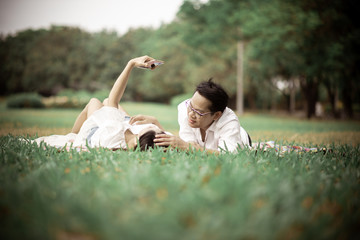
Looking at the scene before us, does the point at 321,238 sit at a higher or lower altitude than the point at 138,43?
lower

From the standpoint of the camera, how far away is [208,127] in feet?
12.0

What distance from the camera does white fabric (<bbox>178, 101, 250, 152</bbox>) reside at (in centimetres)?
341

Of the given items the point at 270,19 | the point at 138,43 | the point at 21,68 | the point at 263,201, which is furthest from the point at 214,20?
the point at 21,68

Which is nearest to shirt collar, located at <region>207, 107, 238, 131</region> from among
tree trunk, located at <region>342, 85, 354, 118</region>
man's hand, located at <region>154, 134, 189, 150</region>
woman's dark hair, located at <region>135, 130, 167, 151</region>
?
man's hand, located at <region>154, 134, 189, 150</region>

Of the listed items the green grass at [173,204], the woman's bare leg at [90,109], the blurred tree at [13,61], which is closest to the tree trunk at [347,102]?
the green grass at [173,204]

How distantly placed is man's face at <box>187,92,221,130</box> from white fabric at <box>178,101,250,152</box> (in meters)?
0.15

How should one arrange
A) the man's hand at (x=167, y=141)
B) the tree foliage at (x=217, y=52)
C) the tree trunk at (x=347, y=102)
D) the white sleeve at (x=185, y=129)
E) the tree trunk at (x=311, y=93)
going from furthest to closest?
the tree trunk at (x=311, y=93) < the tree trunk at (x=347, y=102) < the tree foliage at (x=217, y=52) < the white sleeve at (x=185, y=129) < the man's hand at (x=167, y=141)

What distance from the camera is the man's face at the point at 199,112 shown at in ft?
10.7

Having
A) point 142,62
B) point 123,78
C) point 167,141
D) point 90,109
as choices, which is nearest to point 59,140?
point 90,109

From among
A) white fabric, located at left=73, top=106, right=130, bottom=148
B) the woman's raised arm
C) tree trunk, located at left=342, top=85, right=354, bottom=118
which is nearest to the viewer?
white fabric, located at left=73, top=106, right=130, bottom=148

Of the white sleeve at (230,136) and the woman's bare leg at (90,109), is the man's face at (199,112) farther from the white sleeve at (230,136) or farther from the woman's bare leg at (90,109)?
the woman's bare leg at (90,109)

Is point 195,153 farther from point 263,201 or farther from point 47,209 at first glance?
point 47,209

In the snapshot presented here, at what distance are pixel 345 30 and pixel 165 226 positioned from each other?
16107mm

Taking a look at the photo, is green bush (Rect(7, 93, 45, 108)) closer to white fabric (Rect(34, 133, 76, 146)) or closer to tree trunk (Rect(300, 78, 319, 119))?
white fabric (Rect(34, 133, 76, 146))
